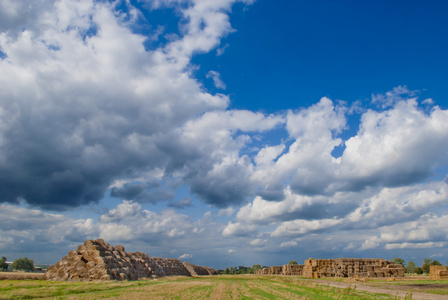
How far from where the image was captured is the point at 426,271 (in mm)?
127250

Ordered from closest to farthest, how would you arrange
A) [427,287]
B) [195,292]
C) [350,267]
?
1. [195,292]
2. [427,287]
3. [350,267]

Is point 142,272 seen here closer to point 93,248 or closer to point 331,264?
point 93,248

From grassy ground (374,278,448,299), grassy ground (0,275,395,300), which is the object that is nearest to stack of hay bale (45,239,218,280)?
grassy ground (0,275,395,300)

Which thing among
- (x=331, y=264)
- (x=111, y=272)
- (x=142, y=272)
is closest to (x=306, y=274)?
(x=331, y=264)

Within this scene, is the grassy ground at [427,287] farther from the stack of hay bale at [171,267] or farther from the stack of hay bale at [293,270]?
the stack of hay bale at [171,267]

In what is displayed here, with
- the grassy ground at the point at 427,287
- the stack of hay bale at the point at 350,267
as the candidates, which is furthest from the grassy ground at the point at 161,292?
the stack of hay bale at the point at 350,267

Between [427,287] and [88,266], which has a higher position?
[88,266]

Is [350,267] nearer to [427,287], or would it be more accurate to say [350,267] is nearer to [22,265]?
[427,287]

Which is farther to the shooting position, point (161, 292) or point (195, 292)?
point (195, 292)

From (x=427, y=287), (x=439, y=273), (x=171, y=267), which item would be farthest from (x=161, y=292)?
(x=171, y=267)

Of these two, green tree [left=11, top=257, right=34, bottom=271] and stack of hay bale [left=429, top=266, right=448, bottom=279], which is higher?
stack of hay bale [left=429, top=266, right=448, bottom=279]

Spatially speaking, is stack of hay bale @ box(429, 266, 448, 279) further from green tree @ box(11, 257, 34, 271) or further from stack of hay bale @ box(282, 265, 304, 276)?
green tree @ box(11, 257, 34, 271)

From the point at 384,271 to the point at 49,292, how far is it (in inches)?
3050

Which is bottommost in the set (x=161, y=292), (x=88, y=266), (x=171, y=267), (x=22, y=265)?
(x=171, y=267)
